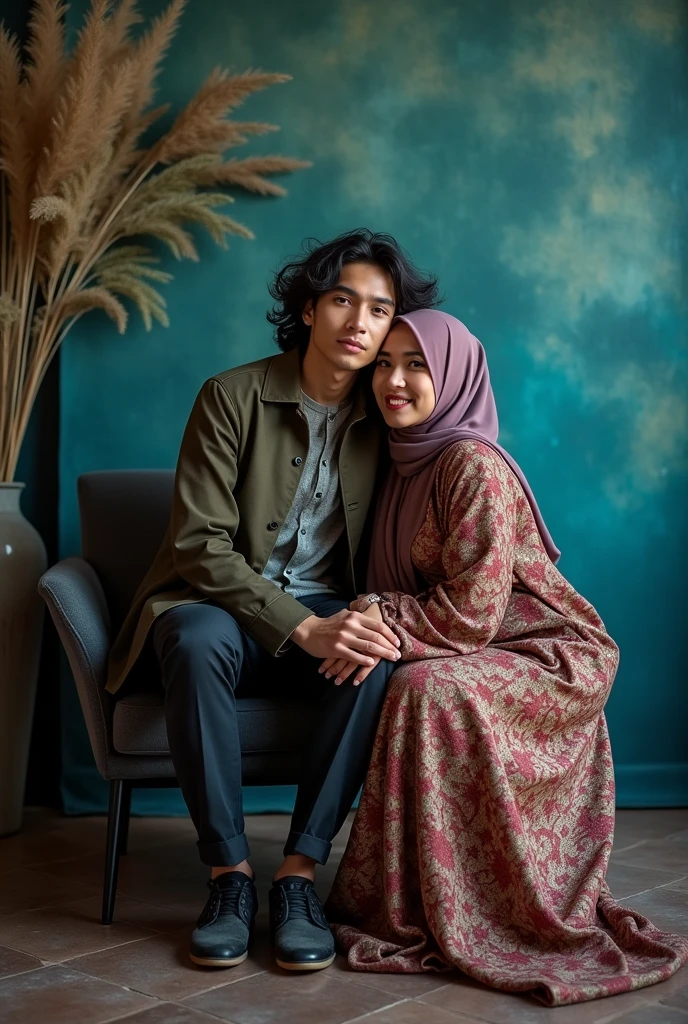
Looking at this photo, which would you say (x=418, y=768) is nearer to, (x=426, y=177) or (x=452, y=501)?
(x=452, y=501)

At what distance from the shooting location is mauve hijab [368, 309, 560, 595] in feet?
7.23

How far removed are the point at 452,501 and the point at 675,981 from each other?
927mm

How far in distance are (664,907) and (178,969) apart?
3.32 ft

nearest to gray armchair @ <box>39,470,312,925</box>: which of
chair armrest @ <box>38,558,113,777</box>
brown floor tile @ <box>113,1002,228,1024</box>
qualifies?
chair armrest @ <box>38,558,113,777</box>

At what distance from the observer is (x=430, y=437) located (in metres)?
2.22

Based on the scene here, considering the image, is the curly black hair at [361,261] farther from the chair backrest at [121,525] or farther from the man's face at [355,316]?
the chair backrest at [121,525]

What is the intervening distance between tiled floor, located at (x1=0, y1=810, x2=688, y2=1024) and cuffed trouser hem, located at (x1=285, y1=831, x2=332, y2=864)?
0.60 feet

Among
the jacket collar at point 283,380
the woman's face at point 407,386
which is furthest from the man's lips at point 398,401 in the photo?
the jacket collar at point 283,380

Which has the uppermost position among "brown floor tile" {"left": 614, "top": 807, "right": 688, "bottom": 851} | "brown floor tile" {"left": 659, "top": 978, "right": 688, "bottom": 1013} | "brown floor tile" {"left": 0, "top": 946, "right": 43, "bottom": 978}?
"brown floor tile" {"left": 659, "top": 978, "right": 688, "bottom": 1013}

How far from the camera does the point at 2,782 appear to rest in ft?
9.29

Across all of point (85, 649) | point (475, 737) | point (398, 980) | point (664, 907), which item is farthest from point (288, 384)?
point (664, 907)

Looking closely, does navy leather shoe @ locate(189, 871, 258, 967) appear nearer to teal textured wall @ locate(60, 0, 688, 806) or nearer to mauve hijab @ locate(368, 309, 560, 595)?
mauve hijab @ locate(368, 309, 560, 595)

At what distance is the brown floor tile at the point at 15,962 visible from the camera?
1889 millimetres

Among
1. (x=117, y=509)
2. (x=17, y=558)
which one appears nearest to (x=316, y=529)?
(x=117, y=509)
